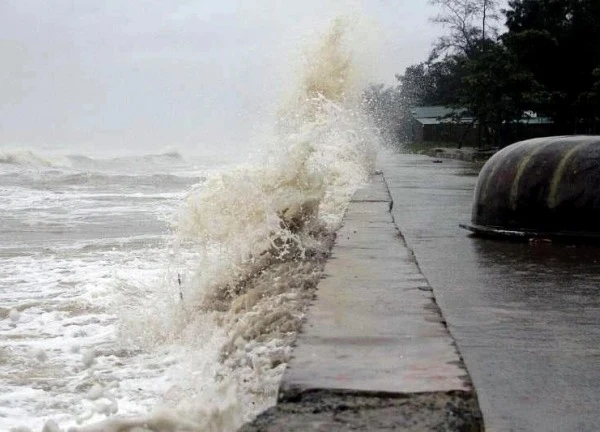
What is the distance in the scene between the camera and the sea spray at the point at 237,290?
2664 mm

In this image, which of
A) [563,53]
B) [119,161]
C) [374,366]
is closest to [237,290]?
→ [374,366]

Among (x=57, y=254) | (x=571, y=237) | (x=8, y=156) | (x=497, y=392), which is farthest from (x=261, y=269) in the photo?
(x=8, y=156)

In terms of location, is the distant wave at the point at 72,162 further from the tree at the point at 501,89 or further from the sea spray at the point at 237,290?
the sea spray at the point at 237,290

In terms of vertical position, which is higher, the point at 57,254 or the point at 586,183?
the point at 586,183

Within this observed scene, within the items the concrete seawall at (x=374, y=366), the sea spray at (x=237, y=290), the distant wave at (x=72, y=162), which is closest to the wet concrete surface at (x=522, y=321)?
the concrete seawall at (x=374, y=366)

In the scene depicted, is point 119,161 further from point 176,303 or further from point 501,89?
point 176,303

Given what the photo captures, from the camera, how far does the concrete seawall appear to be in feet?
5.80

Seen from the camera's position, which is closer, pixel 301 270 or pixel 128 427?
pixel 128 427

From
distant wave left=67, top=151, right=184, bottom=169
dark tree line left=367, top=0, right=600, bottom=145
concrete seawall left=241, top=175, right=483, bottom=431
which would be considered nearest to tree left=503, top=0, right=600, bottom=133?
dark tree line left=367, top=0, right=600, bottom=145

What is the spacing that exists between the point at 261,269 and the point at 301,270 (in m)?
0.47

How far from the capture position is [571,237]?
5.17 m

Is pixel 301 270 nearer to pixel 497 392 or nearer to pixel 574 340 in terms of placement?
pixel 574 340

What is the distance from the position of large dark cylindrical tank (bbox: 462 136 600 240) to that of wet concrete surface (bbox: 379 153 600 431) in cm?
17

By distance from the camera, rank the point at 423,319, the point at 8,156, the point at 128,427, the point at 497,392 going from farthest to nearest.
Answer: the point at 8,156 → the point at 423,319 → the point at 128,427 → the point at 497,392
